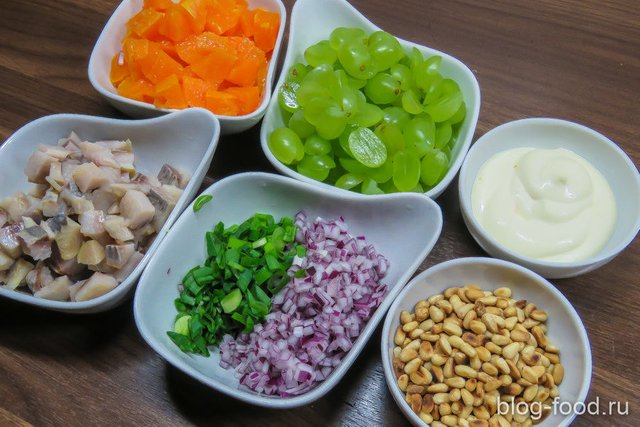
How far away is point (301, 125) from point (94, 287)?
1.95 feet

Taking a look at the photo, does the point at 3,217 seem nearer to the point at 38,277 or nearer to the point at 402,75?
the point at 38,277

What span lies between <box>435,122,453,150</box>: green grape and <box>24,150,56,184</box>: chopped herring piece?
0.90 metres

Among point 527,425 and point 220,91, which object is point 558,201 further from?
point 220,91

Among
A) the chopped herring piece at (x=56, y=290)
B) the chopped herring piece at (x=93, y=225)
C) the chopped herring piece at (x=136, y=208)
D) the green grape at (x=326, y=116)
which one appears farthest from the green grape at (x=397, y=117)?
the chopped herring piece at (x=56, y=290)

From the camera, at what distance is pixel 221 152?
1572 millimetres

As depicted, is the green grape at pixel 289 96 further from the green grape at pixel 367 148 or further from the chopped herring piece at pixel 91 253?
the chopped herring piece at pixel 91 253

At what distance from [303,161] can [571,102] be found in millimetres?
813

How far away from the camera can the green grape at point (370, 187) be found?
137cm

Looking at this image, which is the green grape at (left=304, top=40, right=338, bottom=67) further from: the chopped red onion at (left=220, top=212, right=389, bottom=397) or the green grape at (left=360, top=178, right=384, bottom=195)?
the chopped red onion at (left=220, top=212, right=389, bottom=397)

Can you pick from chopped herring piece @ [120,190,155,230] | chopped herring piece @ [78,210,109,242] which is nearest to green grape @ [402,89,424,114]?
chopped herring piece @ [120,190,155,230]

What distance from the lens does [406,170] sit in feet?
4.36

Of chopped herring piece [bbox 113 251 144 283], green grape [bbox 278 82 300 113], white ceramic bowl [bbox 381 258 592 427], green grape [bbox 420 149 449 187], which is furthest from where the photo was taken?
green grape [bbox 278 82 300 113]

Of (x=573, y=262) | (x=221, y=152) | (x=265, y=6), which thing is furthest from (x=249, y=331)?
(x=265, y=6)

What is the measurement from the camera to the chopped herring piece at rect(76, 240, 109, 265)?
1222mm
